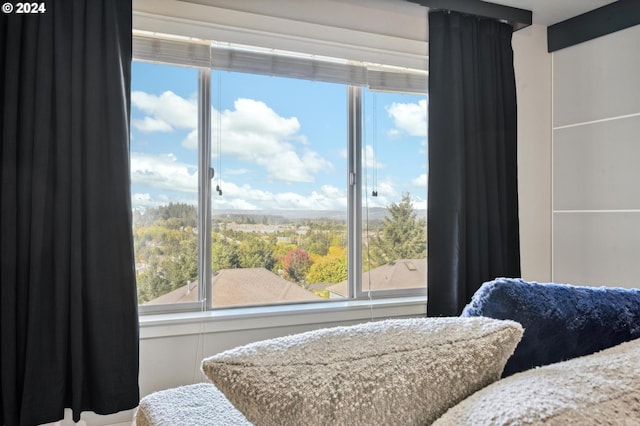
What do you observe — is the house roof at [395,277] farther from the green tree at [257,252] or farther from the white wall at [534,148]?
the white wall at [534,148]

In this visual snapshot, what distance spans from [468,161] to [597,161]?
34.2 inches

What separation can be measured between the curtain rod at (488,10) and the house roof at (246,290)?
70.6 inches

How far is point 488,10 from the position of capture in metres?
3.04

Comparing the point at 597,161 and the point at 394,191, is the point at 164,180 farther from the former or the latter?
the point at 597,161

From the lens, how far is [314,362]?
0.62m

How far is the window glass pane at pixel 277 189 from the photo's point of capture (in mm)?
2699

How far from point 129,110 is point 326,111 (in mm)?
1131

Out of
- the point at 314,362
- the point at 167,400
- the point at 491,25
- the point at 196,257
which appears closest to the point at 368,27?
the point at 491,25

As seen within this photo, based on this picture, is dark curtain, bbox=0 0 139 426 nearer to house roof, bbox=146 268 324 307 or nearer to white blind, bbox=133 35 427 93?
white blind, bbox=133 35 427 93

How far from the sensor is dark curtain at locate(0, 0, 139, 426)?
2.04m

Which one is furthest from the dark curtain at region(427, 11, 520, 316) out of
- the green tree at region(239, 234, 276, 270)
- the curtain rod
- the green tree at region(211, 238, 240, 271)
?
the green tree at region(211, 238, 240, 271)

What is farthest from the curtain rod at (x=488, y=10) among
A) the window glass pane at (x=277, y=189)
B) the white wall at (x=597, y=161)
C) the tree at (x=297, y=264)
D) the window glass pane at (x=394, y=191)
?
the tree at (x=297, y=264)

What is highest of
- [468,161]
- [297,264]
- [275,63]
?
[275,63]

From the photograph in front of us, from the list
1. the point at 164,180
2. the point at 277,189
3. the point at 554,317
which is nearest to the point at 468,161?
the point at 277,189
